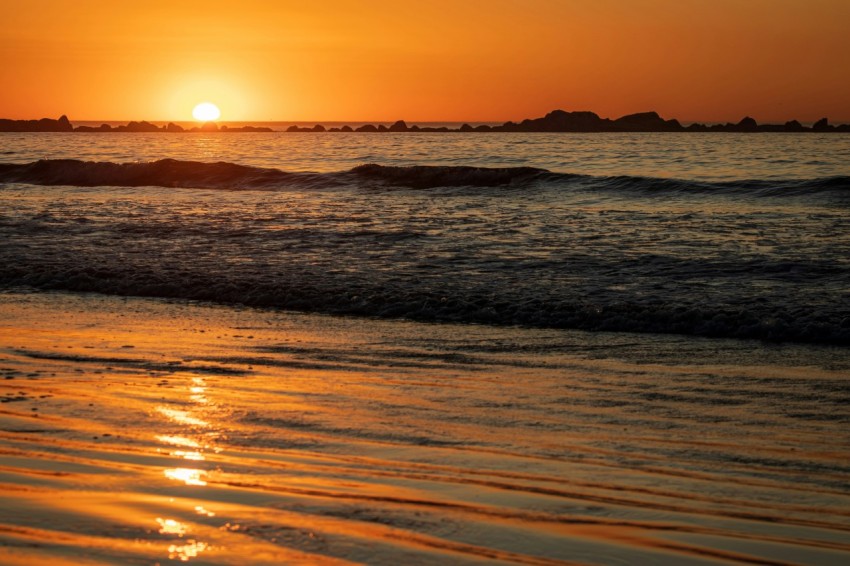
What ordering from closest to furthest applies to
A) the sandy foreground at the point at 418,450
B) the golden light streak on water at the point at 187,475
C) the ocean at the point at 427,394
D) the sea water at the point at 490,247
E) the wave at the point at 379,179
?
the sandy foreground at the point at 418,450
the ocean at the point at 427,394
the golden light streak on water at the point at 187,475
the sea water at the point at 490,247
the wave at the point at 379,179

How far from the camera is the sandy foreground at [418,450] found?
339 centimetres

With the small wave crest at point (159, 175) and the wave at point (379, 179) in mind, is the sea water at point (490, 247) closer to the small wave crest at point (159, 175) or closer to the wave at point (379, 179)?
the wave at point (379, 179)

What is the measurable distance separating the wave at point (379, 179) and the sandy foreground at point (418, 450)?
56.3 ft

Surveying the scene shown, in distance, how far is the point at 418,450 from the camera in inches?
184

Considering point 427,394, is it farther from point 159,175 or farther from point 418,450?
point 159,175

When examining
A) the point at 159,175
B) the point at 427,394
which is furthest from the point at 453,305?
the point at 159,175

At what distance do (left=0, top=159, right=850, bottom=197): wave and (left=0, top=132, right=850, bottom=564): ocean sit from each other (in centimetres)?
763

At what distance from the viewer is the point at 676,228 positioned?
16.2m

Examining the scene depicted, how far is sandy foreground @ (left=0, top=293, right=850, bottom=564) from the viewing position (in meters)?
3.39

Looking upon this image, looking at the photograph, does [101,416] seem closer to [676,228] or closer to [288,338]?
[288,338]

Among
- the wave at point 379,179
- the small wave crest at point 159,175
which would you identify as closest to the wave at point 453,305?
the wave at point 379,179

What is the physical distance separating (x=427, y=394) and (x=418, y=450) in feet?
4.27

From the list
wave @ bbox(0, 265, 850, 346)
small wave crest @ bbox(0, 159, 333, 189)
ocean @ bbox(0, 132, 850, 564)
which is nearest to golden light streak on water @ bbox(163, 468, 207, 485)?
ocean @ bbox(0, 132, 850, 564)

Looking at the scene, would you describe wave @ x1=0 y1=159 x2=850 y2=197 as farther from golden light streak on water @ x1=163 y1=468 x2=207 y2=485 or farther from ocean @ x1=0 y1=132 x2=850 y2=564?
golden light streak on water @ x1=163 y1=468 x2=207 y2=485
